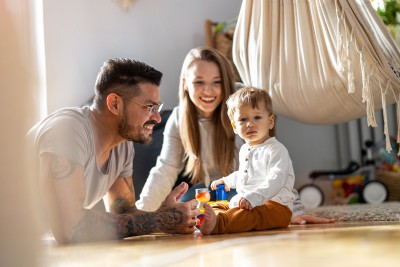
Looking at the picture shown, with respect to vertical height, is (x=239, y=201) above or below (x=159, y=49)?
below

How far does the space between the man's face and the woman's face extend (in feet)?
1.40

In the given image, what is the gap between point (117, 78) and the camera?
1.67 meters

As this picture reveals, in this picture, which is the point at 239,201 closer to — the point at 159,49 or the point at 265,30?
the point at 265,30

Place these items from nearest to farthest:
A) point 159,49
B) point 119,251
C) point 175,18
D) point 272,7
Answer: point 119,251 < point 272,7 < point 159,49 < point 175,18

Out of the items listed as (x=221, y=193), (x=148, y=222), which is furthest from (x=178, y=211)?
(x=221, y=193)

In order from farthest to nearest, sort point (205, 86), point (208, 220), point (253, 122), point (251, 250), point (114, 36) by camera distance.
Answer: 1. point (114, 36)
2. point (205, 86)
3. point (253, 122)
4. point (208, 220)
5. point (251, 250)

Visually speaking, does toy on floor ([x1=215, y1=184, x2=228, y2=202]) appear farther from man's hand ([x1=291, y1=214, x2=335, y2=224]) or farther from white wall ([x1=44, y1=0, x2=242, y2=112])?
white wall ([x1=44, y1=0, x2=242, y2=112])

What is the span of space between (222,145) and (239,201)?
0.46 m

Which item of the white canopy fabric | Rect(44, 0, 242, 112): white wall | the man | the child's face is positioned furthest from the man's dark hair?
Rect(44, 0, 242, 112): white wall

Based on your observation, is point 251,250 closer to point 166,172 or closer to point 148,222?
point 148,222

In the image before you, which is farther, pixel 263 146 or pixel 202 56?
pixel 202 56

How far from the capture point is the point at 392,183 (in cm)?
291

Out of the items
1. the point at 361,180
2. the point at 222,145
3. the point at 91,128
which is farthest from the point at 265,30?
the point at 361,180

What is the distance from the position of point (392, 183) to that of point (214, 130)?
116 centimetres
